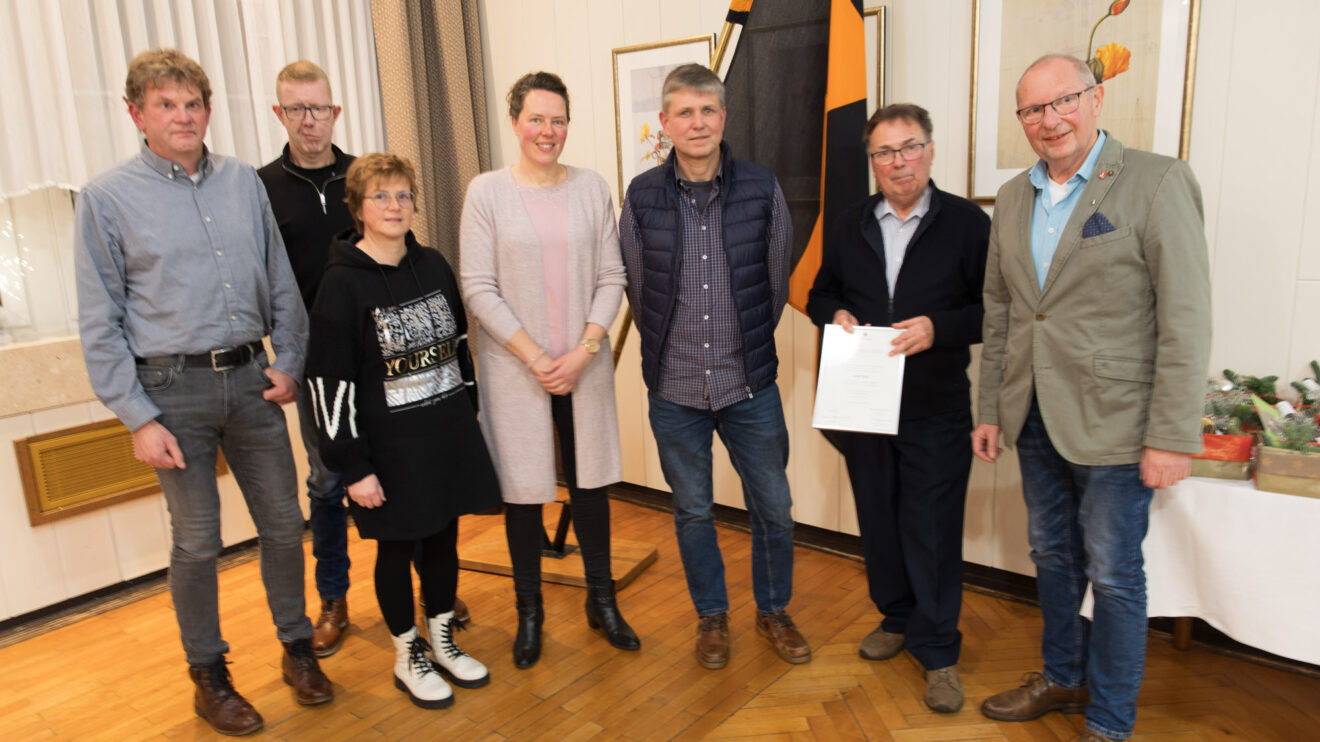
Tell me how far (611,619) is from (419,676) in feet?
1.87

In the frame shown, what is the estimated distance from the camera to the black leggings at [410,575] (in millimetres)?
2193

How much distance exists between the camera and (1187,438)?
1668 mm

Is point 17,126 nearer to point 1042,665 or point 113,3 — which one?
point 113,3

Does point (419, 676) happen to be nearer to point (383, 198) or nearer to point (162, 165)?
point (383, 198)

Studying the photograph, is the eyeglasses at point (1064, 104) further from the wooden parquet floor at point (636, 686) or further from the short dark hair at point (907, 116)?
the wooden parquet floor at point (636, 686)

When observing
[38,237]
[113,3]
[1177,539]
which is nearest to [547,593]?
[1177,539]

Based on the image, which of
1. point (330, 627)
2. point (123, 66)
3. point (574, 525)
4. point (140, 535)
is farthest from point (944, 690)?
point (123, 66)

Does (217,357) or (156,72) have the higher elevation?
(156,72)

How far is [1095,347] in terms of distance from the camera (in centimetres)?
176

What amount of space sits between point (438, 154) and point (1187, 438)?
3191 millimetres

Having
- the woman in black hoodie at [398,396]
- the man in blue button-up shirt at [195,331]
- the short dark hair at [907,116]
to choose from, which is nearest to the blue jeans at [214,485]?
the man in blue button-up shirt at [195,331]

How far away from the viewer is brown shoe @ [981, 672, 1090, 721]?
6.90 ft

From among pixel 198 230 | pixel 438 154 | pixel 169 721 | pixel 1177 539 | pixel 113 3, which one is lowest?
pixel 169 721

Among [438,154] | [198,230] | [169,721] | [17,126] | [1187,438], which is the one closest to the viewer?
[1187,438]
